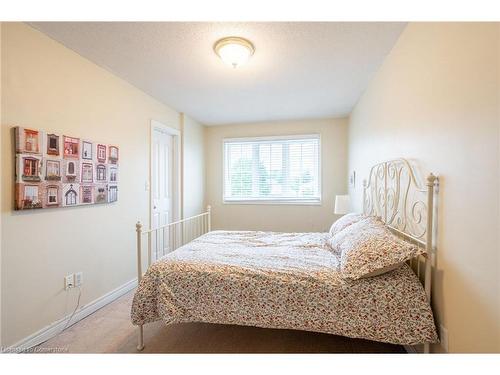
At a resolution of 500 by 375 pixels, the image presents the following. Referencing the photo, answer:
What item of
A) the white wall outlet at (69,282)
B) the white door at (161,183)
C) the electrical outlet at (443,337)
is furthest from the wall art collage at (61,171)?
the electrical outlet at (443,337)

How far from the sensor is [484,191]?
1.01 m

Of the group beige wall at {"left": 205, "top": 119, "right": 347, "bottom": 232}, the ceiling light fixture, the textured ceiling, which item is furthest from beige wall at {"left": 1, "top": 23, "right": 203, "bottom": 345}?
beige wall at {"left": 205, "top": 119, "right": 347, "bottom": 232}

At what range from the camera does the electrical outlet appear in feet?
4.21

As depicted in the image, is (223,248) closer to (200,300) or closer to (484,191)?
(200,300)

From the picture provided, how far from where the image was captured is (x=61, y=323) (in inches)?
77.2

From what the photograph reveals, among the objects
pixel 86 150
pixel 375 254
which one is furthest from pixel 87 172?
pixel 375 254

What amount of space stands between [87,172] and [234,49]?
1671 millimetres

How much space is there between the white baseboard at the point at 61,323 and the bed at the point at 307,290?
783 mm

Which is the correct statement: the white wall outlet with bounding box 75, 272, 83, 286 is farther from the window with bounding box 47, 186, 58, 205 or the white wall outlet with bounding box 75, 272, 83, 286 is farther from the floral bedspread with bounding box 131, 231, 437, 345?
the floral bedspread with bounding box 131, 231, 437, 345

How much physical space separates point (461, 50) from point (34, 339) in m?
3.20

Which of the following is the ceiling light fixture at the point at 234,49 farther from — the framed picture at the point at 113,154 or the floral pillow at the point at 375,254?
the floral pillow at the point at 375,254

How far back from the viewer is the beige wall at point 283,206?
13.4 feet

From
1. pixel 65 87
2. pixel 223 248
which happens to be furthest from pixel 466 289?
pixel 65 87
